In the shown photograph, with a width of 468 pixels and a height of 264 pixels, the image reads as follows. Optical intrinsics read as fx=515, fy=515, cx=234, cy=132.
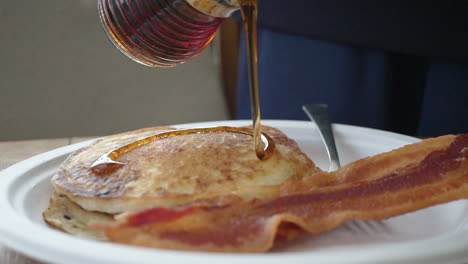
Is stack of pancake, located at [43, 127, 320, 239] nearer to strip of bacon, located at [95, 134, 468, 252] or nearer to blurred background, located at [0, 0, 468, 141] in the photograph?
strip of bacon, located at [95, 134, 468, 252]

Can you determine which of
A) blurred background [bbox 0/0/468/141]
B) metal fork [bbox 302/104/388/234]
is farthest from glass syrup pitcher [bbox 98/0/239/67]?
blurred background [bbox 0/0/468/141]

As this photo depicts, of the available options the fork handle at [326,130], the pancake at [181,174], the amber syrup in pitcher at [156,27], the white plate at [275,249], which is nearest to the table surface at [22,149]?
the white plate at [275,249]

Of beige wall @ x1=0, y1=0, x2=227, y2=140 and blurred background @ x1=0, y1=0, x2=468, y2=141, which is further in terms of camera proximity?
beige wall @ x1=0, y1=0, x2=227, y2=140

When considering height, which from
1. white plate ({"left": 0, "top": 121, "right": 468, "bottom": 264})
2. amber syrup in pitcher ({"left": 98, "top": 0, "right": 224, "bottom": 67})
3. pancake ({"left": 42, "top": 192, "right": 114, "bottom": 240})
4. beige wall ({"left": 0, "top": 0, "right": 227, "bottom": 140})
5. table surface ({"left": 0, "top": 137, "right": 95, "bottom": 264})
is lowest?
beige wall ({"left": 0, "top": 0, "right": 227, "bottom": 140})

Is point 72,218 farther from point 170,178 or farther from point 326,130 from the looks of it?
point 326,130

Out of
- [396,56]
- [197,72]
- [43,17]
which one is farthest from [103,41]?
[396,56]

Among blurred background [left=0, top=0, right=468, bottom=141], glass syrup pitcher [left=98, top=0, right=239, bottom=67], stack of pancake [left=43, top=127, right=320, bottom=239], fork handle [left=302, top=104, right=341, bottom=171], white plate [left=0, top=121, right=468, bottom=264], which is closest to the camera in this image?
white plate [left=0, top=121, right=468, bottom=264]

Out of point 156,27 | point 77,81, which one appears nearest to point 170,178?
point 156,27
